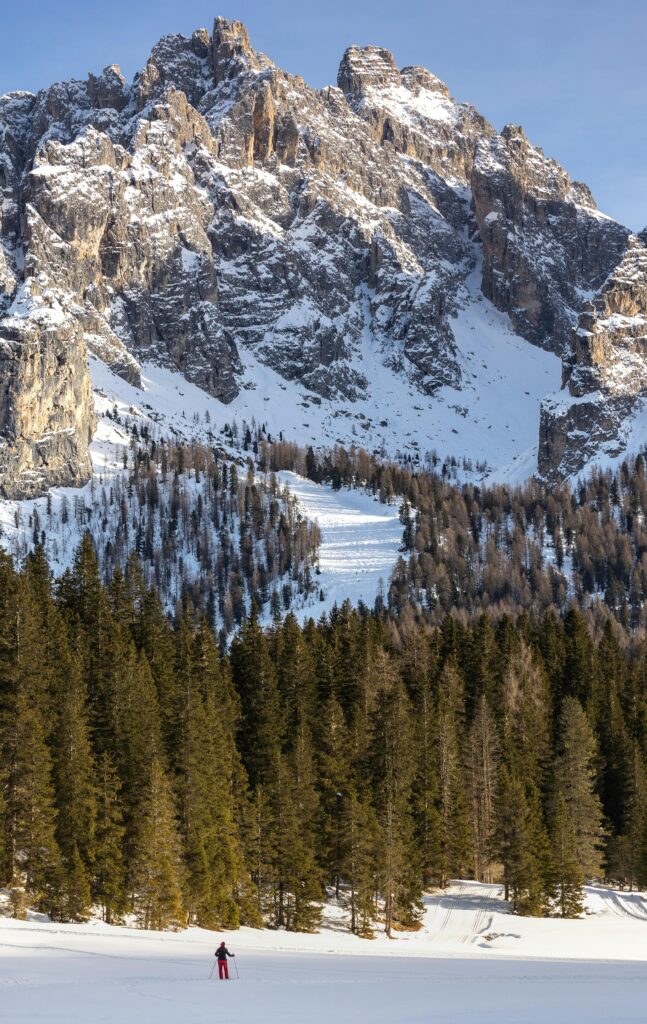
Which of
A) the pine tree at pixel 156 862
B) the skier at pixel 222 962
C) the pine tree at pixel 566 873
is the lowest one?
the pine tree at pixel 566 873

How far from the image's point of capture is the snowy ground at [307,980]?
28297 mm

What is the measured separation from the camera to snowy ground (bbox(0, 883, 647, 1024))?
1114 inches

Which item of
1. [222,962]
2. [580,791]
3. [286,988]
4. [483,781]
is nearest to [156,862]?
[222,962]

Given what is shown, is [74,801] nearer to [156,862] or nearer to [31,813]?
[31,813]

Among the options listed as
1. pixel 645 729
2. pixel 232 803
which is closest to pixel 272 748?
pixel 232 803

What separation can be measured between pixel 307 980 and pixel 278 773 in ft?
91.5

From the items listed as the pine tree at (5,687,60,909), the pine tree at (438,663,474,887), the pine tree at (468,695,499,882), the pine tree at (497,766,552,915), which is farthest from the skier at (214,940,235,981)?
the pine tree at (468,695,499,882)

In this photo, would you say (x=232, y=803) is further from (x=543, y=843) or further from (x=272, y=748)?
(x=543, y=843)

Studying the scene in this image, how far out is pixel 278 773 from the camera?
62844mm

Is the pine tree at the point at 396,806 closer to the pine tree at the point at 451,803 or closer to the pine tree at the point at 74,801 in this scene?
the pine tree at the point at 451,803

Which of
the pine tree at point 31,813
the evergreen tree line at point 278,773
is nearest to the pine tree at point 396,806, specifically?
the evergreen tree line at point 278,773

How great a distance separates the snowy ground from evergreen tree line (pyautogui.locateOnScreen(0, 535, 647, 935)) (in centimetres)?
359

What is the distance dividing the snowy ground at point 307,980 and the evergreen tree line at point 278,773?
3590 millimetres

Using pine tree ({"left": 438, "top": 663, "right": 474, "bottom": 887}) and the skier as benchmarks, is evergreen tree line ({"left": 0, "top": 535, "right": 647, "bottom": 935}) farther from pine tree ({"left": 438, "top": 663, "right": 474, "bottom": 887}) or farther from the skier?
the skier
